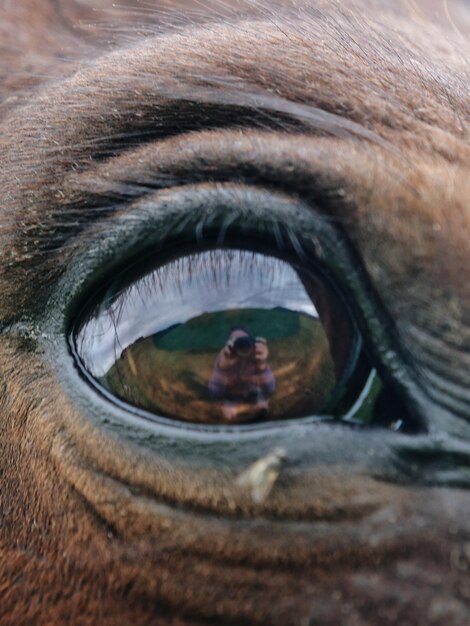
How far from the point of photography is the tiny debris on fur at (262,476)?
4.11ft

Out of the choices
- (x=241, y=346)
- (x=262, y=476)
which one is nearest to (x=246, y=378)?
(x=241, y=346)

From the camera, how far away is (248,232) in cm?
135

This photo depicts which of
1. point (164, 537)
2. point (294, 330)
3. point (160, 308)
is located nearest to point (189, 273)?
point (160, 308)

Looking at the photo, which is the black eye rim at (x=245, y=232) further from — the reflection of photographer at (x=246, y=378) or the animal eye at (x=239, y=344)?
the reflection of photographer at (x=246, y=378)

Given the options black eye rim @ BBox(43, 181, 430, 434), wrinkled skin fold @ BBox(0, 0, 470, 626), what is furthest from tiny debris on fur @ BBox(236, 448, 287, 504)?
black eye rim @ BBox(43, 181, 430, 434)

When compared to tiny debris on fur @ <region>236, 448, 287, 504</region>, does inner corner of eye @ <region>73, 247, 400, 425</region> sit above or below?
above

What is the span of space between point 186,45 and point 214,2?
0.73 ft

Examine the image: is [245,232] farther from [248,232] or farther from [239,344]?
[239,344]

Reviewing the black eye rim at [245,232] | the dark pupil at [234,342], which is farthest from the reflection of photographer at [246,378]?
the black eye rim at [245,232]

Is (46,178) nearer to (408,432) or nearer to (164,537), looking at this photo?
(164,537)

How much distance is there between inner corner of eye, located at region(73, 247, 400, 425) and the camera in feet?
4.33

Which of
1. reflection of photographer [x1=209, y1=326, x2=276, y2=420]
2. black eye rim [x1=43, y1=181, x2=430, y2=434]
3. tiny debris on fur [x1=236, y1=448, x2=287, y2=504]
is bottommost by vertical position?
tiny debris on fur [x1=236, y1=448, x2=287, y2=504]

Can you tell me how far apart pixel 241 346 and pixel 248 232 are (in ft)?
0.63

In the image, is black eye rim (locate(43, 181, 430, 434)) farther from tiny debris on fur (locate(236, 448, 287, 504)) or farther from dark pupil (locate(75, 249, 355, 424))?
tiny debris on fur (locate(236, 448, 287, 504))
